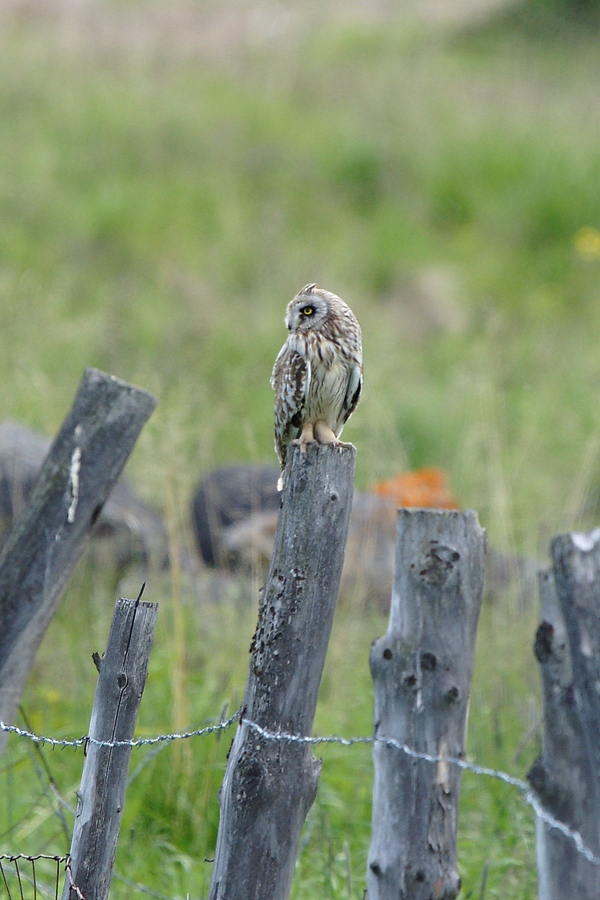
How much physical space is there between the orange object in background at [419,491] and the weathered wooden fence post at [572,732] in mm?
2917

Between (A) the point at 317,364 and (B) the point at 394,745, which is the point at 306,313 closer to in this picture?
(A) the point at 317,364

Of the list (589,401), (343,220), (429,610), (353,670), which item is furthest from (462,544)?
(343,220)

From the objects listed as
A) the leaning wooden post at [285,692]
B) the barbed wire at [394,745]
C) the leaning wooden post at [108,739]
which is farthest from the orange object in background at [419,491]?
the leaning wooden post at [108,739]

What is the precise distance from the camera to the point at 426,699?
2215mm

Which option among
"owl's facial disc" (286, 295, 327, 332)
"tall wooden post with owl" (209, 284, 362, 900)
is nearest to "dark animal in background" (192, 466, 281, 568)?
"owl's facial disc" (286, 295, 327, 332)

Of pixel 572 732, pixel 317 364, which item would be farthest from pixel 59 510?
pixel 572 732

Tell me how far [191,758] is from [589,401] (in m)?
5.11

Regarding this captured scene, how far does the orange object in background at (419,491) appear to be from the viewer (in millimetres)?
5086

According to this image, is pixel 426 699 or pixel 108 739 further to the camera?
pixel 426 699

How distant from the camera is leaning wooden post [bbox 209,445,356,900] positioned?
2008mm

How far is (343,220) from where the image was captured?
462 inches

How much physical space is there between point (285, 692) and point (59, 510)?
3.53 ft

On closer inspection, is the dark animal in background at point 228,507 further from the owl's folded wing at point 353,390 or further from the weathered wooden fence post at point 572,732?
the weathered wooden fence post at point 572,732

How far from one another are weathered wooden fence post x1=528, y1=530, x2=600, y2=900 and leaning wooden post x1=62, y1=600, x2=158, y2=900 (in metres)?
0.81
